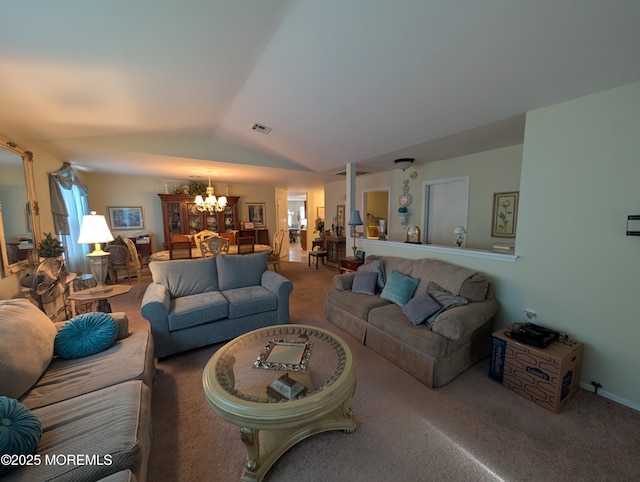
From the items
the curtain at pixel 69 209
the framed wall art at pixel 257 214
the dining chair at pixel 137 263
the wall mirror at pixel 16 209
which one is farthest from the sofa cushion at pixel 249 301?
the framed wall art at pixel 257 214

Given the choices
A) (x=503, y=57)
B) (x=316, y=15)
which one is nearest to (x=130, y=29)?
(x=316, y=15)

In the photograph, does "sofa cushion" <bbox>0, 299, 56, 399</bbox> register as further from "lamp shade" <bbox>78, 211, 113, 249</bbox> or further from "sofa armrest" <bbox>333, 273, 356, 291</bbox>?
"sofa armrest" <bbox>333, 273, 356, 291</bbox>

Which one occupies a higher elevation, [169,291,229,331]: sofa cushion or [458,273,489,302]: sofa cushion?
[458,273,489,302]: sofa cushion

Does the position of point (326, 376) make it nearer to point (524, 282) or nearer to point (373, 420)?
point (373, 420)

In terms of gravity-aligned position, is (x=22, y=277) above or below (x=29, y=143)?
below

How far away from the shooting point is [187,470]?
1413 mm

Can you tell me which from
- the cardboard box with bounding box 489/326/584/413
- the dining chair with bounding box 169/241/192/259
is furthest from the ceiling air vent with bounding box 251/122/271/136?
the cardboard box with bounding box 489/326/584/413

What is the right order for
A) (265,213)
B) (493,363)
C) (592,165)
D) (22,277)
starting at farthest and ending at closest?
(265,213) < (22,277) < (493,363) < (592,165)

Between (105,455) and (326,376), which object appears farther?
(326,376)

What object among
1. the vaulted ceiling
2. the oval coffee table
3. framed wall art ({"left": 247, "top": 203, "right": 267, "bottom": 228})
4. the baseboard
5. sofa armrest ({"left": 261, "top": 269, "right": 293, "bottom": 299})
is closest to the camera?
the oval coffee table

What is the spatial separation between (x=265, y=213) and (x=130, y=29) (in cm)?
578

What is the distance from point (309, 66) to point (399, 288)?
242 centimetres

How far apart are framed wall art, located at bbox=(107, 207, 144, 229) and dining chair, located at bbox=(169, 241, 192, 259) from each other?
2.15 m

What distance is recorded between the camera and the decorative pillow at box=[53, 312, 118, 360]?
174 centimetres
